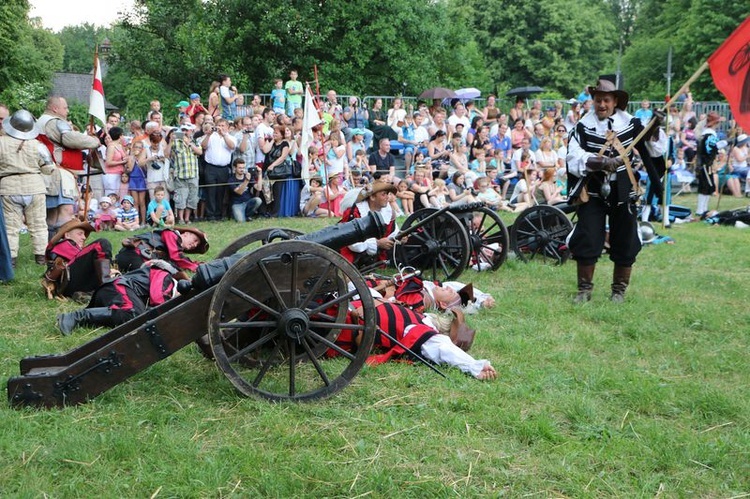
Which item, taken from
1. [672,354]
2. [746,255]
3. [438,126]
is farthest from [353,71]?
[672,354]

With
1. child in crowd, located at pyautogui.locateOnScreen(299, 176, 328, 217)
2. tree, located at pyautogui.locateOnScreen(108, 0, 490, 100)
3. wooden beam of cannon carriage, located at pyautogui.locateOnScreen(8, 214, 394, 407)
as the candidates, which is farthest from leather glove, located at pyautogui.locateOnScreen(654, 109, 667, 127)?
tree, located at pyautogui.locateOnScreen(108, 0, 490, 100)

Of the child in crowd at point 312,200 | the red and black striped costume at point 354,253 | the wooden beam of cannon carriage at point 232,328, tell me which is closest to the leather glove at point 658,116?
the red and black striped costume at point 354,253

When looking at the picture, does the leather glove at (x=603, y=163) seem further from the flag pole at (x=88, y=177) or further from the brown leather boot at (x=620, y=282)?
the flag pole at (x=88, y=177)

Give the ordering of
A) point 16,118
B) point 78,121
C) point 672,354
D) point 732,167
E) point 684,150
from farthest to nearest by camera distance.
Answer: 1. point 78,121
2. point 684,150
3. point 732,167
4. point 16,118
5. point 672,354

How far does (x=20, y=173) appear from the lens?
27.1ft

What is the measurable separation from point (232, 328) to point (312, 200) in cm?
932

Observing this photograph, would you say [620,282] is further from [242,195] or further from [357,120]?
[357,120]

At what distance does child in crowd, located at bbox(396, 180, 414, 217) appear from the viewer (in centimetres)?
1255

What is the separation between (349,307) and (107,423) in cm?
181

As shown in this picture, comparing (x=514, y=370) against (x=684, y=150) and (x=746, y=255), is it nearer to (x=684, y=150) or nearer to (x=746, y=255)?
(x=746, y=255)

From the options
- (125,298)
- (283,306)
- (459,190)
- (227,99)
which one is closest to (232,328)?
(283,306)

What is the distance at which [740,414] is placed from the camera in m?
4.43

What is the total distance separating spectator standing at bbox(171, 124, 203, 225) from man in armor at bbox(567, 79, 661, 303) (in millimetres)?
7183

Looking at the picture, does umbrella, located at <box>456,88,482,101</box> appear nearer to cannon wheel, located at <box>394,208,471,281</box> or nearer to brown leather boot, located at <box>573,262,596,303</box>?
cannon wheel, located at <box>394,208,471,281</box>
